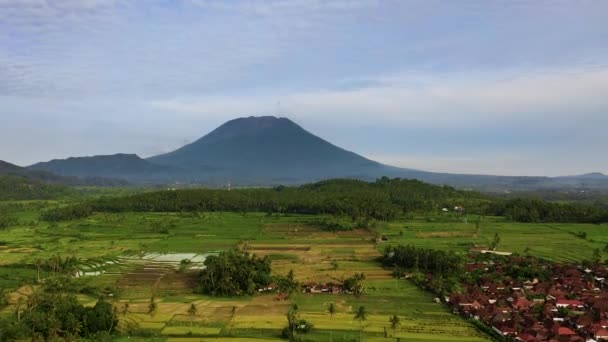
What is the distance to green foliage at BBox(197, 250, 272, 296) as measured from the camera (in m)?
30.5

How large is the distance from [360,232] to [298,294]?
25395mm

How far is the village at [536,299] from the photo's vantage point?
76.0 ft

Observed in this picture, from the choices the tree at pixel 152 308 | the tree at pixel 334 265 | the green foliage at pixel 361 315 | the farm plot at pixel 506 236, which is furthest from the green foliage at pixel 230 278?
the farm plot at pixel 506 236

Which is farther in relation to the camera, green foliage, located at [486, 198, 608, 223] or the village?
green foliage, located at [486, 198, 608, 223]

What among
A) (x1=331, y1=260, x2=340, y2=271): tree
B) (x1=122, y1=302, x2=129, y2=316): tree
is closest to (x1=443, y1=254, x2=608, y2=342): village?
(x1=331, y1=260, x2=340, y2=271): tree

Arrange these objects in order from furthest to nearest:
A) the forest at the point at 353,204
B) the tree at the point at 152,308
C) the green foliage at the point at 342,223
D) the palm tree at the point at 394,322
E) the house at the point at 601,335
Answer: the forest at the point at 353,204 < the green foliage at the point at 342,223 < the tree at the point at 152,308 < the palm tree at the point at 394,322 < the house at the point at 601,335

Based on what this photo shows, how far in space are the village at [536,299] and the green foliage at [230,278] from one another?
1102 cm

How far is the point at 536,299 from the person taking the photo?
93.8 feet

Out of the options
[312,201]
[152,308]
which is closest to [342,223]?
[312,201]

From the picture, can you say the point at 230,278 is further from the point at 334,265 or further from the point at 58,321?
the point at 58,321

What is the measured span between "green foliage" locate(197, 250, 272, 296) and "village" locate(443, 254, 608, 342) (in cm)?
1102

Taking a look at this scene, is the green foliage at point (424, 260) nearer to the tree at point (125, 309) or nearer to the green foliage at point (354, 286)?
the green foliage at point (354, 286)

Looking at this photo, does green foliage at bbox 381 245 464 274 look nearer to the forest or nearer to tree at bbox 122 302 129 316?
the forest

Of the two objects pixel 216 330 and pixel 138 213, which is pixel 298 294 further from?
pixel 138 213
